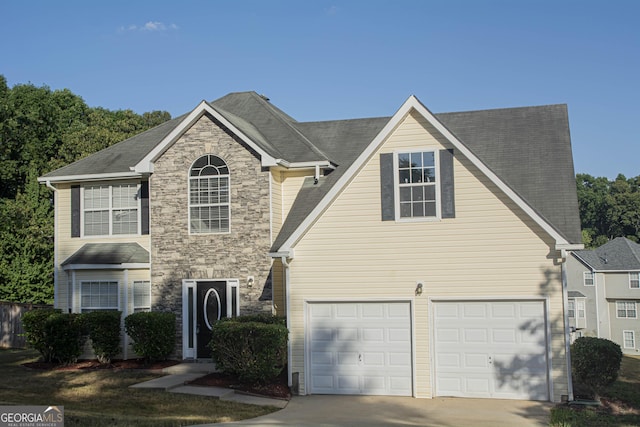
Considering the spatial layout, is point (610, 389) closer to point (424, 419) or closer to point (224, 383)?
point (424, 419)

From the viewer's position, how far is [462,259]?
16.0 metres

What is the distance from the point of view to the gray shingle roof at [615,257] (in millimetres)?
61297

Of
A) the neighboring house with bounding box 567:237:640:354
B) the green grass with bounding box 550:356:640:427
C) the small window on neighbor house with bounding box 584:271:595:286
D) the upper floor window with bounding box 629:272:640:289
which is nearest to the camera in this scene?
the green grass with bounding box 550:356:640:427

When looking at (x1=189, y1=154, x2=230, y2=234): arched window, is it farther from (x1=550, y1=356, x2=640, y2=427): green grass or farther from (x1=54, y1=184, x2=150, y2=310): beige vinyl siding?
(x1=550, y1=356, x2=640, y2=427): green grass

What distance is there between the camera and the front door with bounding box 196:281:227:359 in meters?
19.5

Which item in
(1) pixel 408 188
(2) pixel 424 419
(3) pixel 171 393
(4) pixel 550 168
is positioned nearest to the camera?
(2) pixel 424 419

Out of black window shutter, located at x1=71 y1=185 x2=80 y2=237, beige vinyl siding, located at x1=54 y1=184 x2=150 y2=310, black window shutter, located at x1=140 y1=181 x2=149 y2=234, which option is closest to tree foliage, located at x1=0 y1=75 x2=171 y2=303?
beige vinyl siding, located at x1=54 y1=184 x2=150 y2=310

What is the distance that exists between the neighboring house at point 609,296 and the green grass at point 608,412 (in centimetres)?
4719

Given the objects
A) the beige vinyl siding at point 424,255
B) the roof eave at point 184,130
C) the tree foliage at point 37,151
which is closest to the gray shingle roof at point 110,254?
the roof eave at point 184,130

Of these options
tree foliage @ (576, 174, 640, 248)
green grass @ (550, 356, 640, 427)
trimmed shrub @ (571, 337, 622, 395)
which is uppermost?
tree foliage @ (576, 174, 640, 248)

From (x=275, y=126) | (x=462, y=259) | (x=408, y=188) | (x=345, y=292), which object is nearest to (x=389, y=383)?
(x=345, y=292)

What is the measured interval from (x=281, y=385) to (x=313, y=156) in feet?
21.2

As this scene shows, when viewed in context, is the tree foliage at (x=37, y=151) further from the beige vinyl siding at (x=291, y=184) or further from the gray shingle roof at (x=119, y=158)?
the beige vinyl siding at (x=291, y=184)

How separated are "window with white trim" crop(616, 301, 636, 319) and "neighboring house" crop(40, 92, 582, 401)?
4754 centimetres
